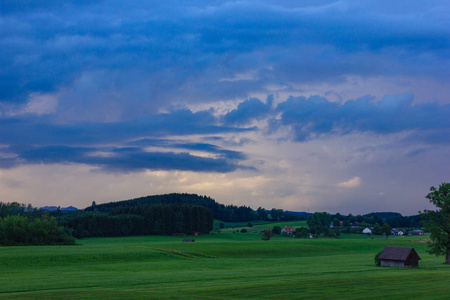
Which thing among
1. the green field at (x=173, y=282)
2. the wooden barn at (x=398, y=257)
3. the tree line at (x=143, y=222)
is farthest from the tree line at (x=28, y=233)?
the wooden barn at (x=398, y=257)

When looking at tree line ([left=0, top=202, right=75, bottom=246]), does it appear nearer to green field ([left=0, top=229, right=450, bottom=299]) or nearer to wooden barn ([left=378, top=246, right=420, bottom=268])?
green field ([left=0, top=229, right=450, bottom=299])

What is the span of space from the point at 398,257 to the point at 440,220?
14444 mm

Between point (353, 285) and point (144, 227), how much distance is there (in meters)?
132

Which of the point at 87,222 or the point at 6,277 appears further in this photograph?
the point at 87,222

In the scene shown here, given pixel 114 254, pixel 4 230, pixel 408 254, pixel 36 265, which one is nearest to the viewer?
pixel 36 265

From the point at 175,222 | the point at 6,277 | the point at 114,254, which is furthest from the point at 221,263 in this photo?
the point at 175,222

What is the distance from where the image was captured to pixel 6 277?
45562 millimetres

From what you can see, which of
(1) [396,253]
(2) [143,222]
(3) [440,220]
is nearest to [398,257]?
(1) [396,253]

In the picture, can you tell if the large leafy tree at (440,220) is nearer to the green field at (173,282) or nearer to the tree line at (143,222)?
the green field at (173,282)

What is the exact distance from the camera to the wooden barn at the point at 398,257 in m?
63.2

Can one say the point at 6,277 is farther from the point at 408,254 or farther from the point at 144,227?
the point at 144,227

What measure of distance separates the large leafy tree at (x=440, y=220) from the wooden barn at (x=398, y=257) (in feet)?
31.2

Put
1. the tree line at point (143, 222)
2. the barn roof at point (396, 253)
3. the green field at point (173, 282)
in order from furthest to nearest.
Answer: the tree line at point (143, 222)
the barn roof at point (396, 253)
the green field at point (173, 282)

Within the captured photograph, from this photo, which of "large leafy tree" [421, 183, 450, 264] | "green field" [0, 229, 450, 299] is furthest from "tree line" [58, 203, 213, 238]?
"large leafy tree" [421, 183, 450, 264]
